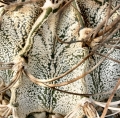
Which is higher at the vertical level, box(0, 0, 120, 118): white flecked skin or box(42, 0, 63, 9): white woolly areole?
box(42, 0, 63, 9): white woolly areole

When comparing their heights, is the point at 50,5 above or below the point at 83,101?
above

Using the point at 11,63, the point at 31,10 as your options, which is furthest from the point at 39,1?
the point at 11,63

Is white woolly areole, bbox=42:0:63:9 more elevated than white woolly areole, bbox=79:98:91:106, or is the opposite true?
white woolly areole, bbox=42:0:63:9

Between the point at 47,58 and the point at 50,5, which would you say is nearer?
the point at 50,5

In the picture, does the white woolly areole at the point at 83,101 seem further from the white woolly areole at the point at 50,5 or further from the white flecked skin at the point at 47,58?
the white woolly areole at the point at 50,5

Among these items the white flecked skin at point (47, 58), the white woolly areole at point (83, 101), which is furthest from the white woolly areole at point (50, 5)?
the white woolly areole at point (83, 101)

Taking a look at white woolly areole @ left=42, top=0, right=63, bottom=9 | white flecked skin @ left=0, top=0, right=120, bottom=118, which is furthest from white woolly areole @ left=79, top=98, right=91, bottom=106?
white woolly areole @ left=42, top=0, right=63, bottom=9

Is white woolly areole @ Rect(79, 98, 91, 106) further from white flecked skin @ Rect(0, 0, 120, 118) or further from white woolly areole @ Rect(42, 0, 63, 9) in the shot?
white woolly areole @ Rect(42, 0, 63, 9)

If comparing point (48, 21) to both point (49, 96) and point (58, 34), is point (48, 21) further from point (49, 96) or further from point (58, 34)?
point (49, 96)
